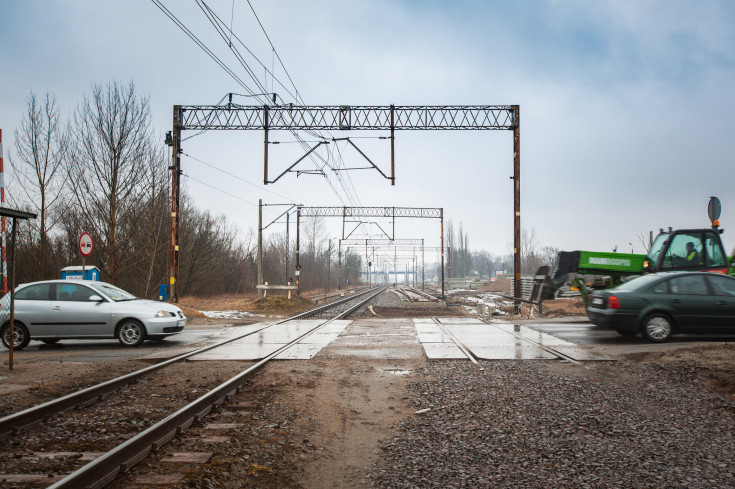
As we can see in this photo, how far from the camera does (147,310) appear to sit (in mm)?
11812

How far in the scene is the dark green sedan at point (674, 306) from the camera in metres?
11.1

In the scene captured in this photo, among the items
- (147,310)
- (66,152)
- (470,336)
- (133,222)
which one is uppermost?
(66,152)

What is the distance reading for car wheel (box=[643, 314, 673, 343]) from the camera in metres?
11.3

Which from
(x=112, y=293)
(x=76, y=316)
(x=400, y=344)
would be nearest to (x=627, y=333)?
(x=400, y=344)

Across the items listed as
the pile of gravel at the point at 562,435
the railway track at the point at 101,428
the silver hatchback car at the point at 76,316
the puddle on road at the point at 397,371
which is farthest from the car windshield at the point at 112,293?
the pile of gravel at the point at 562,435

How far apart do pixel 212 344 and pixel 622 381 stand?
8.53 m

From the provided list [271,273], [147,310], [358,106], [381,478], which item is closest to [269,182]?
[358,106]

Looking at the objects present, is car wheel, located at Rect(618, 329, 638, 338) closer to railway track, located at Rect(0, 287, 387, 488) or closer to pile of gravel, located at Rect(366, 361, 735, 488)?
pile of gravel, located at Rect(366, 361, 735, 488)

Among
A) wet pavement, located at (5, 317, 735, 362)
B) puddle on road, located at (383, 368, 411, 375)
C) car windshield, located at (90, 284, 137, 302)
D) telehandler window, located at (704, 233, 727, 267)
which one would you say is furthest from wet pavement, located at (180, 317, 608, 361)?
telehandler window, located at (704, 233, 727, 267)

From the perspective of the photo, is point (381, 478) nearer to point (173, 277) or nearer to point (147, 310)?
point (147, 310)

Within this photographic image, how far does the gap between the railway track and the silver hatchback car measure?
13.7 ft

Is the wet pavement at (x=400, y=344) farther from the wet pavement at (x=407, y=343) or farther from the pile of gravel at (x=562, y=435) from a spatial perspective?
the pile of gravel at (x=562, y=435)

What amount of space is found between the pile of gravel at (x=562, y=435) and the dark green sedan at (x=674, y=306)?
3712 mm

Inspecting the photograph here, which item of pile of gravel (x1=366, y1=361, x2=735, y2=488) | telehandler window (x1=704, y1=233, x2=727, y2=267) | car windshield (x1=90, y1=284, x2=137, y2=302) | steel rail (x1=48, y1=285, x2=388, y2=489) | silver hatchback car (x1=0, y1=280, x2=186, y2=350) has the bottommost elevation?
pile of gravel (x1=366, y1=361, x2=735, y2=488)
